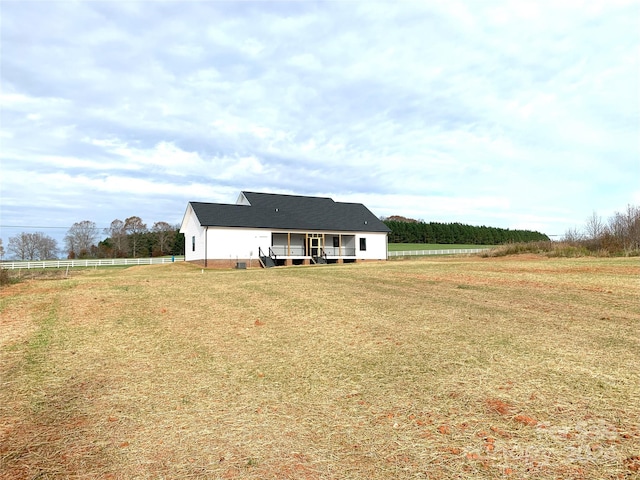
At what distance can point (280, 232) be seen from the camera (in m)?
35.5

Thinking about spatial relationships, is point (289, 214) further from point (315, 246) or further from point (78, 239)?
point (78, 239)

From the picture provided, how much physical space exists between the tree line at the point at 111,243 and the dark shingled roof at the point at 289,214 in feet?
132

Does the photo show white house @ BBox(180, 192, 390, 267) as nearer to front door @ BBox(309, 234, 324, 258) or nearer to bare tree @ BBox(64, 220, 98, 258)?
front door @ BBox(309, 234, 324, 258)

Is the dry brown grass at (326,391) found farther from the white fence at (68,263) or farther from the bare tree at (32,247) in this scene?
the bare tree at (32,247)

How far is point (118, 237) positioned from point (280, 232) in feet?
172

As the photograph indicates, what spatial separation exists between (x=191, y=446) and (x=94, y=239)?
272 ft

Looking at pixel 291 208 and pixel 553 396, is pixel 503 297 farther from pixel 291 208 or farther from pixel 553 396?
pixel 291 208

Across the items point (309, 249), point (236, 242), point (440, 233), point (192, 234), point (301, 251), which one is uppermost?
point (440, 233)

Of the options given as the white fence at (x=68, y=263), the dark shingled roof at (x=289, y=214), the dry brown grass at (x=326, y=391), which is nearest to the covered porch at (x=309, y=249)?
the dark shingled roof at (x=289, y=214)

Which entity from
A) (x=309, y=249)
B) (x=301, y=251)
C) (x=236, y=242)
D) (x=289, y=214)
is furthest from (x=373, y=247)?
(x=236, y=242)

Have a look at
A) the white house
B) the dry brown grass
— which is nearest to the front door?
the white house

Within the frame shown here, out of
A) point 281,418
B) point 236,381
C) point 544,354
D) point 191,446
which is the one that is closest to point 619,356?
point 544,354

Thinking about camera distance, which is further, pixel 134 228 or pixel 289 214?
pixel 134 228

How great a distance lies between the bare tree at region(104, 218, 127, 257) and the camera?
73.6 m
